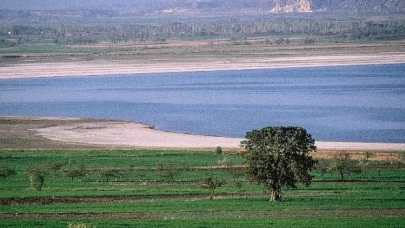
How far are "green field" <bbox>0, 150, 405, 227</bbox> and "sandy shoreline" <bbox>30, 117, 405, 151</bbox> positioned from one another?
656 centimetres

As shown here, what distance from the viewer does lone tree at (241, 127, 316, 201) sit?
34.5 metres

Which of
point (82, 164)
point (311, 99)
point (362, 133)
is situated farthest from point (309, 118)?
point (82, 164)

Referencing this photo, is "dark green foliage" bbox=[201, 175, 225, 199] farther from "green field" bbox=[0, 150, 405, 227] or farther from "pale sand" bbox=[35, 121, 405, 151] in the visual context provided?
"pale sand" bbox=[35, 121, 405, 151]

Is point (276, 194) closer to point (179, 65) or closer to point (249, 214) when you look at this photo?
point (249, 214)

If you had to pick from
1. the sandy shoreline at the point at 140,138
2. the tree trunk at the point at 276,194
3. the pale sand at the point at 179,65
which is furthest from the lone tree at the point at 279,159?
the pale sand at the point at 179,65

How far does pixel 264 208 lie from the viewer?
32.5 metres

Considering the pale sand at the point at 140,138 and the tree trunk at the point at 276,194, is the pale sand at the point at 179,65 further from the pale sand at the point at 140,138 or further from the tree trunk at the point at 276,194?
the tree trunk at the point at 276,194

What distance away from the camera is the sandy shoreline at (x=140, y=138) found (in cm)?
5503

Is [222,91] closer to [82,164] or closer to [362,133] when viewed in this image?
[362,133]

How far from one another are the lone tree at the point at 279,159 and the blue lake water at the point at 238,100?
2363 cm

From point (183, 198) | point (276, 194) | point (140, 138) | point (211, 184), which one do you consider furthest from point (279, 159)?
point (140, 138)

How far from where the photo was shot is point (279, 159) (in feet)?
114

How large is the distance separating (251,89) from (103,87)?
19003 mm

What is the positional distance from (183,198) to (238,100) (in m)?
49.8
